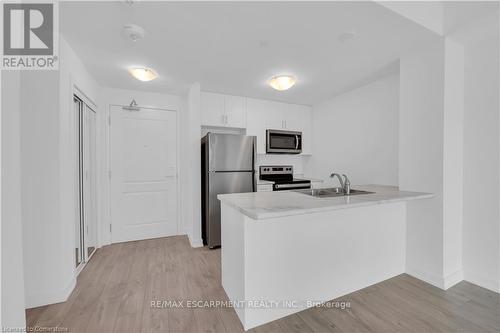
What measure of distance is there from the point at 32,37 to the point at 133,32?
83cm

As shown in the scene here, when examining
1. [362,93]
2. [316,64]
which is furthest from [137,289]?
[362,93]

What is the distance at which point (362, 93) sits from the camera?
3.18 m

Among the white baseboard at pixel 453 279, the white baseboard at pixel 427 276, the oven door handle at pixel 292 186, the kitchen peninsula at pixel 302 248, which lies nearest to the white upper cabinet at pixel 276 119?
the oven door handle at pixel 292 186

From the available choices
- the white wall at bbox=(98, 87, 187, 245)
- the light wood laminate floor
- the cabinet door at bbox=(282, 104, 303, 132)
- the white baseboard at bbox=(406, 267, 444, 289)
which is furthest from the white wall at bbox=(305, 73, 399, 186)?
the white wall at bbox=(98, 87, 187, 245)

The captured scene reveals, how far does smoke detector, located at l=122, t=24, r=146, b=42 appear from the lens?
1717 millimetres

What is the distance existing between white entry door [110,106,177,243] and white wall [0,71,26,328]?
2393 mm

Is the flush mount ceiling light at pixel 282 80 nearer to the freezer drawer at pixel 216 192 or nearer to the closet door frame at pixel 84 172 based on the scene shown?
the freezer drawer at pixel 216 192

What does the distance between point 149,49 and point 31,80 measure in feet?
3.31

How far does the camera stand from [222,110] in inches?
136

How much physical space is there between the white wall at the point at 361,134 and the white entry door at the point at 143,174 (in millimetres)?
2706

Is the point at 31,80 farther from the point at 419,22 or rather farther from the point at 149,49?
the point at 419,22

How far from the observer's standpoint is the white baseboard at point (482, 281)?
1885 millimetres

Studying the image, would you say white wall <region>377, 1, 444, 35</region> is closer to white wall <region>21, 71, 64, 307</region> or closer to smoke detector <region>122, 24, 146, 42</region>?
smoke detector <region>122, 24, 146, 42</region>

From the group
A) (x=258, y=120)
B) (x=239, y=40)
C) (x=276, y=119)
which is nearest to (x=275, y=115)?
(x=276, y=119)
